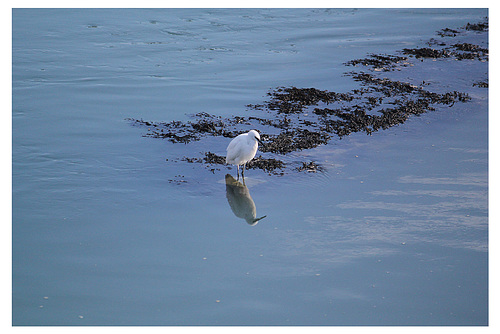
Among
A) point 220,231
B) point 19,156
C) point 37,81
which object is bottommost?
point 220,231

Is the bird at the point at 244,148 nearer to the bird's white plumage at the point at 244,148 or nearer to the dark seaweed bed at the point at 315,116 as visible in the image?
the bird's white plumage at the point at 244,148

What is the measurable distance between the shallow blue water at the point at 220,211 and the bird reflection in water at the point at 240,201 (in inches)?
4.8

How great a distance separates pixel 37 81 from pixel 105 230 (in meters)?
6.92

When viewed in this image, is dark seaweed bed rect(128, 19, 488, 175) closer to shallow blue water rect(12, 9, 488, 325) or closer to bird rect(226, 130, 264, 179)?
shallow blue water rect(12, 9, 488, 325)

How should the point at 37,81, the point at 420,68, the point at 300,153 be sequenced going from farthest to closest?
the point at 420,68 → the point at 37,81 → the point at 300,153

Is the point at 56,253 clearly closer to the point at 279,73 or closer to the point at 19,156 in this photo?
the point at 19,156

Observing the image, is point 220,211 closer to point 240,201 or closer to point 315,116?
point 240,201

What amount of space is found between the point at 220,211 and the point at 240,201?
1.48ft

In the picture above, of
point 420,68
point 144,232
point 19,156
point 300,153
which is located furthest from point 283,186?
point 420,68

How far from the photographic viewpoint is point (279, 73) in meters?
14.2

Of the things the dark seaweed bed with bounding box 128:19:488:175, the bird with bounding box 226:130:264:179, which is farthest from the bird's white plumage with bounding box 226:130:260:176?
the dark seaweed bed with bounding box 128:19:488:175

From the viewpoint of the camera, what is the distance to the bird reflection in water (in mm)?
7910

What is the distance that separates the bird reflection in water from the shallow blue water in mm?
123

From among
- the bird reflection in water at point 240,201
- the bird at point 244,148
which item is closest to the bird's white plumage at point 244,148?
the bird at point 244,148
